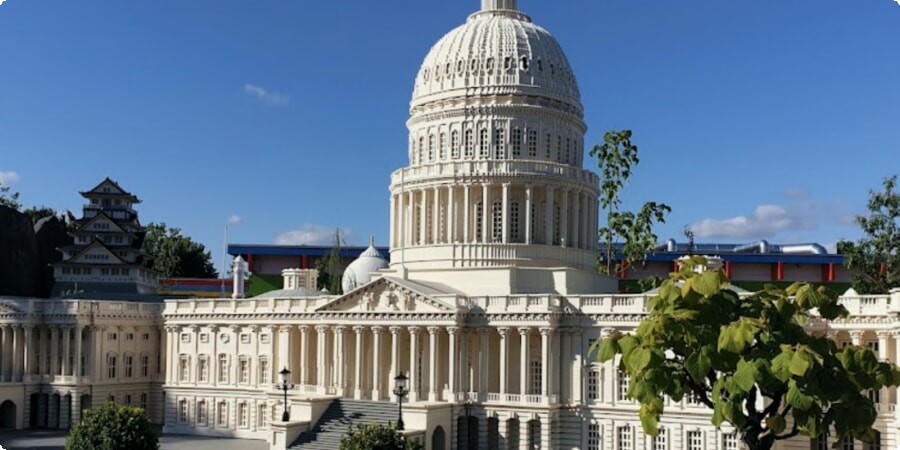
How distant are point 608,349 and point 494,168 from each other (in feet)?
121

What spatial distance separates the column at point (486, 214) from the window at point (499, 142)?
7.94 feet

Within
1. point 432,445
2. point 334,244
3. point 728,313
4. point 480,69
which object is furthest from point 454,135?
point 334,244

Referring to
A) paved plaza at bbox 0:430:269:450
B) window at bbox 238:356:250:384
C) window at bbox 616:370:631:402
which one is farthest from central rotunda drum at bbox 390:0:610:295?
paved plaza at bbox 0:430:269:450

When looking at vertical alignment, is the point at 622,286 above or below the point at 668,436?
above

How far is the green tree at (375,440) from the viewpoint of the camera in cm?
5112

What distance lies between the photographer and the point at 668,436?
62.6 m

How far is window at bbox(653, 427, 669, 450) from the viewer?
206 ft

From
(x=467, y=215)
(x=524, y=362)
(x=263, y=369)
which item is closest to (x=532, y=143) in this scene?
(x=467, y=215)

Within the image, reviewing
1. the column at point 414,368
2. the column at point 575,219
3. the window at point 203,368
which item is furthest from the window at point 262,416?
the column at point 575,219

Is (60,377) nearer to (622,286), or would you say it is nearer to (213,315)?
(213,315)

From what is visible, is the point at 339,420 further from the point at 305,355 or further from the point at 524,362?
the point at 524,362

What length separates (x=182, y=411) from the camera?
79.1 meters

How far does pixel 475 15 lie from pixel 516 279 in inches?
779

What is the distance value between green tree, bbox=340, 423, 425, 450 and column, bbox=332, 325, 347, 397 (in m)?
17.9
